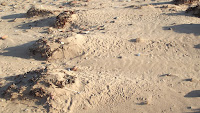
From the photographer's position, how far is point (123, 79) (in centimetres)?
467

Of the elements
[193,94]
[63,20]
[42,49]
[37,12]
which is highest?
[37,12]

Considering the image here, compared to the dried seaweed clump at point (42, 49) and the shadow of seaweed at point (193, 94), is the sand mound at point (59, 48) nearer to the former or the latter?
the dried seaweed clump at point (42, 49)

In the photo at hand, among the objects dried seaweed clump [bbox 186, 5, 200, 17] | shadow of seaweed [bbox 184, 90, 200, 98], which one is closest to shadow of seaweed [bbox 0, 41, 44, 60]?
shadow of seaweed [bbox 184, 90, 200, 98]

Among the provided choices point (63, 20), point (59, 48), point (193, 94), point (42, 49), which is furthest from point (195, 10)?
point (42, 49)

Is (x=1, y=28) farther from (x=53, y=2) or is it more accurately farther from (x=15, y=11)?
(x=53, y=2)

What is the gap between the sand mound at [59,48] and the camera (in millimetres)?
5711

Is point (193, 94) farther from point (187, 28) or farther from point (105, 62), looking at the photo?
point (187, 28)

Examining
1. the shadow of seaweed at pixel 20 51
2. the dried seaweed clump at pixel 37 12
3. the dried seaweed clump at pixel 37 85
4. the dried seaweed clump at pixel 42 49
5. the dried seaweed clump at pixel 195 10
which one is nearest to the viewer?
the dried seaweed clump at pixel 37 85

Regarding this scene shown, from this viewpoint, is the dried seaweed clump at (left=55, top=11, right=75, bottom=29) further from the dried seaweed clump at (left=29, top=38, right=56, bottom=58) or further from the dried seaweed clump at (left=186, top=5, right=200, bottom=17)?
the dried seaweed clump at (left=186, top=5, right=200, bottom=17)

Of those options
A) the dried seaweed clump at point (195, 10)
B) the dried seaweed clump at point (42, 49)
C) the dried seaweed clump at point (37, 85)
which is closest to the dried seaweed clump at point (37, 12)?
the dried seaweed clump at point (42, 49)

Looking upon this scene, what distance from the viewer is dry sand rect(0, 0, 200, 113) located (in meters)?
4.01

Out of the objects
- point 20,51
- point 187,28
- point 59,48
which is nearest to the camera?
point 59,48

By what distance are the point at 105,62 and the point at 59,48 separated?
1442 mm

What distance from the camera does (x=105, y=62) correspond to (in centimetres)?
536
